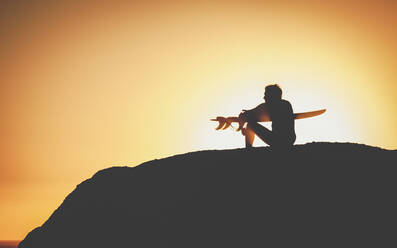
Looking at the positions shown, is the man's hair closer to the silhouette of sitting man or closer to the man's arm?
the silhouette of sitting man

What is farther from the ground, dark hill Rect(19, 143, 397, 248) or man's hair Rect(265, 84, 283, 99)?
man's hair Rect(265, 84, 283, 99)

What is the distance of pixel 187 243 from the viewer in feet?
19.3

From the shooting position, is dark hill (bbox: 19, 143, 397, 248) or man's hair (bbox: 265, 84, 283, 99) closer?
dark hill (bbox: 19, 143, 397, 248)

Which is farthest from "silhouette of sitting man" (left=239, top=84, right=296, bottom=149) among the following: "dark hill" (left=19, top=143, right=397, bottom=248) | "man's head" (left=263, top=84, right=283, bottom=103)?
"dark hill" (left=19, top=143, right=397, bottom=248)

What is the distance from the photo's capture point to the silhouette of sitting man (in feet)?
25.4

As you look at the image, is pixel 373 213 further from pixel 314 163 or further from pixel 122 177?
pixel 122 177

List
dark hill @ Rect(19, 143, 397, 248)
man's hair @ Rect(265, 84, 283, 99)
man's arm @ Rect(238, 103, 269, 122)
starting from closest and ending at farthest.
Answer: dark hill @ Rect(19, 143, 397, 248), man's hair @ Rect(265, 84, 283, 99), man's arm @ Rect(238, 103, 269, 122)

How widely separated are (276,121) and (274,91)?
0.78m

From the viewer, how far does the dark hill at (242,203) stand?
562 cm

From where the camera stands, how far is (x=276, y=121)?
7793 mm

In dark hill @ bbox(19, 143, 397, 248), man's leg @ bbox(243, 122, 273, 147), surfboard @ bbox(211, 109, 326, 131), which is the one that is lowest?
dark hill @ bbox(19, 143, 397, 248)

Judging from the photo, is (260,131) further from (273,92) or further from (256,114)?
(273,92)

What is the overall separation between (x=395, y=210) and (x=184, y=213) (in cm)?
404

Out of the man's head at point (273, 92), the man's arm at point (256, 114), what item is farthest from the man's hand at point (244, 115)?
the man's head at point (273, 92)
